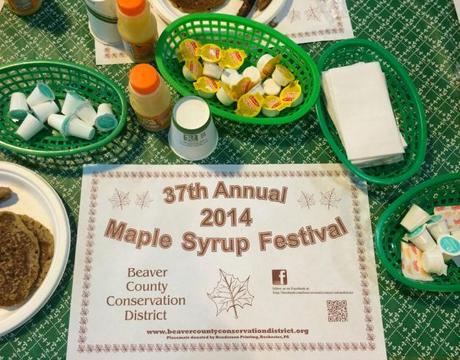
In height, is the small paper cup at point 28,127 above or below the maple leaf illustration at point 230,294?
above

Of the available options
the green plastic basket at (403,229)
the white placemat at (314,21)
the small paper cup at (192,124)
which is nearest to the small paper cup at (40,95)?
the small paper cup at (192,124)

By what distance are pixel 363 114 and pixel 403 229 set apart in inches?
8.6

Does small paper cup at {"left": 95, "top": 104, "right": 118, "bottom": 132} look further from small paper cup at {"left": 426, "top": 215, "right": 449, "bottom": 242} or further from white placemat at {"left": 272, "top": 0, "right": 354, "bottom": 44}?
small paper cup at {"left": 426, "top": 215, "right": 449, "bottom": 242}

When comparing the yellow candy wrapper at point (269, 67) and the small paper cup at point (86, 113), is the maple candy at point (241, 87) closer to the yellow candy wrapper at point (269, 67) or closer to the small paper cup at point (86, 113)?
the yellow candy wrapper at point (269, 67)

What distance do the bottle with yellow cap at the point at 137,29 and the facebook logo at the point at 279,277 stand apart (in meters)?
0.47

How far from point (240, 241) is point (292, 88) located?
0.97 ft

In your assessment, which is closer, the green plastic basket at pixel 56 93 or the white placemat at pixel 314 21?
the green plastic basket at pixel 56 93

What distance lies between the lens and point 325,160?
94 cm

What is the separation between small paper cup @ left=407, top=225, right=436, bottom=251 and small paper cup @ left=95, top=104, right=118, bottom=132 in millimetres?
565

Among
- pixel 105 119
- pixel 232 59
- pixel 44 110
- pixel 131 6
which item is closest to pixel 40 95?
pixel 44 110

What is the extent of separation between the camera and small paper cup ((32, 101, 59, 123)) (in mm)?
915

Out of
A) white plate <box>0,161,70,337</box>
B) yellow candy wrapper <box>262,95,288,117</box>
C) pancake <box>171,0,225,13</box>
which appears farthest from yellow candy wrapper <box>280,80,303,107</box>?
white plate <box>0,161,70,337</box>

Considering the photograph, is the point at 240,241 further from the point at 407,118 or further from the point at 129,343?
the point at 407,118

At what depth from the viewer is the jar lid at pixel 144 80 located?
→ 812mm
